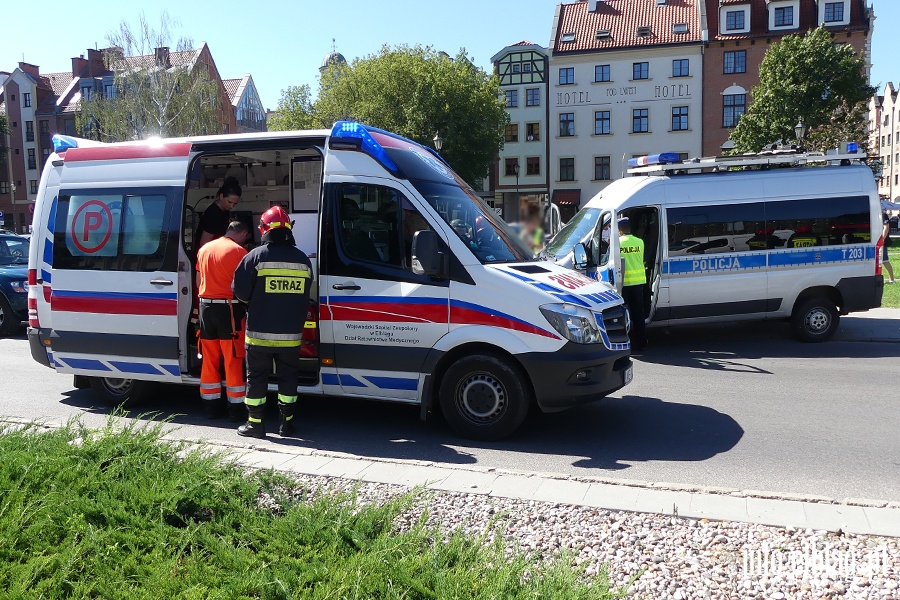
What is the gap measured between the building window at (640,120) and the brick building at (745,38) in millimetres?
3486

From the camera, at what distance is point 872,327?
40.6 feet

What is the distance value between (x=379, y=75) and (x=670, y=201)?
30.8m

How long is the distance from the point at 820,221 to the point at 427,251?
25.2ft

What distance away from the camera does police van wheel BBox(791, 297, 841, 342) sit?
441 inches

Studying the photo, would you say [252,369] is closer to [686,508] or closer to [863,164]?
[686,508]

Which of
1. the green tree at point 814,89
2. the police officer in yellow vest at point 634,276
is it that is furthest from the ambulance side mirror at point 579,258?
the green tree at point 814,89

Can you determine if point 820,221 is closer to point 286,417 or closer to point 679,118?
point 286,417

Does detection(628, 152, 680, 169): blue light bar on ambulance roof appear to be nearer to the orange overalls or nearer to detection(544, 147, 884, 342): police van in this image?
detection(544, 147, 884, 342): police van

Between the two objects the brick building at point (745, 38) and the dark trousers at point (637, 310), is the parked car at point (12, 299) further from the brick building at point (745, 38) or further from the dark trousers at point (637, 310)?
the brick building at point (745, 38)

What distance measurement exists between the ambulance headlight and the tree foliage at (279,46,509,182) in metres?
33.8

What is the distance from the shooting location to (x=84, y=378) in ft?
25.5

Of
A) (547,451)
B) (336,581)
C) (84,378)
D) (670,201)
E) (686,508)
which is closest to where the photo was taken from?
(336,581)

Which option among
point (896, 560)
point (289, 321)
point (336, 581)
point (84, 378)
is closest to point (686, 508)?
point (896, 560)

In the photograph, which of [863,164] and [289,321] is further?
[863,164]
